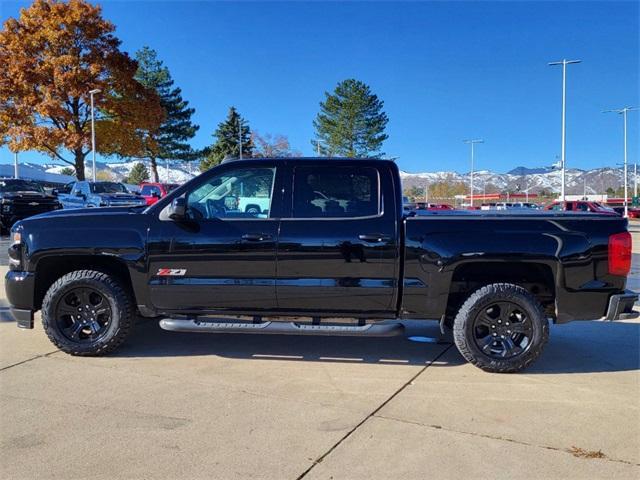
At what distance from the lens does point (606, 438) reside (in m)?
3.54

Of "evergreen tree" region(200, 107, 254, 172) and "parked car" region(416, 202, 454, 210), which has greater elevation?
"evergreen tree" region(200, 107, 254, 172)

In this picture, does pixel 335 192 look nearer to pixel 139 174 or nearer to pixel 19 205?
pixel 19 205

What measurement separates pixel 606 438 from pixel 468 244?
5.71ft

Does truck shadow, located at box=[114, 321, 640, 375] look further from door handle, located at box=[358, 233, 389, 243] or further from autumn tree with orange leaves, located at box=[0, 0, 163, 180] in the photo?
autumn tree with orange leaves, located at box=[0, 0, 163, 180]

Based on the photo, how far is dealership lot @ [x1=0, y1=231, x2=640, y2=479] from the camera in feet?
10.3

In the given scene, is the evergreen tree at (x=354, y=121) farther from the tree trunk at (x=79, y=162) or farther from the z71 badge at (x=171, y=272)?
the z71 badge at (x=171, y=272)

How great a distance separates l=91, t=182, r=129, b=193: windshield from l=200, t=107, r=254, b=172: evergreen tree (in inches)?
1371

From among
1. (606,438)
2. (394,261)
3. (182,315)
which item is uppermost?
(394,261)

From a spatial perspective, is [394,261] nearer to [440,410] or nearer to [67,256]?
[440,410]

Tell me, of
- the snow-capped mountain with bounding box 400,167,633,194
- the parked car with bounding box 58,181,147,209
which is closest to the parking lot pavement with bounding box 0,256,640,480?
the parked car with bounding box 58,181,147,209

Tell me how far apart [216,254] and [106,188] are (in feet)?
60.1

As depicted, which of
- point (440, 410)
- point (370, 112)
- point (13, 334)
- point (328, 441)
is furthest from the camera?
point (370, 112)

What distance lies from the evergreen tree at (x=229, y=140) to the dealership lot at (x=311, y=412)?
5261 cm

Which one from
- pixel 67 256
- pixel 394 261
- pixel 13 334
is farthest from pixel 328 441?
pixel 13 334
